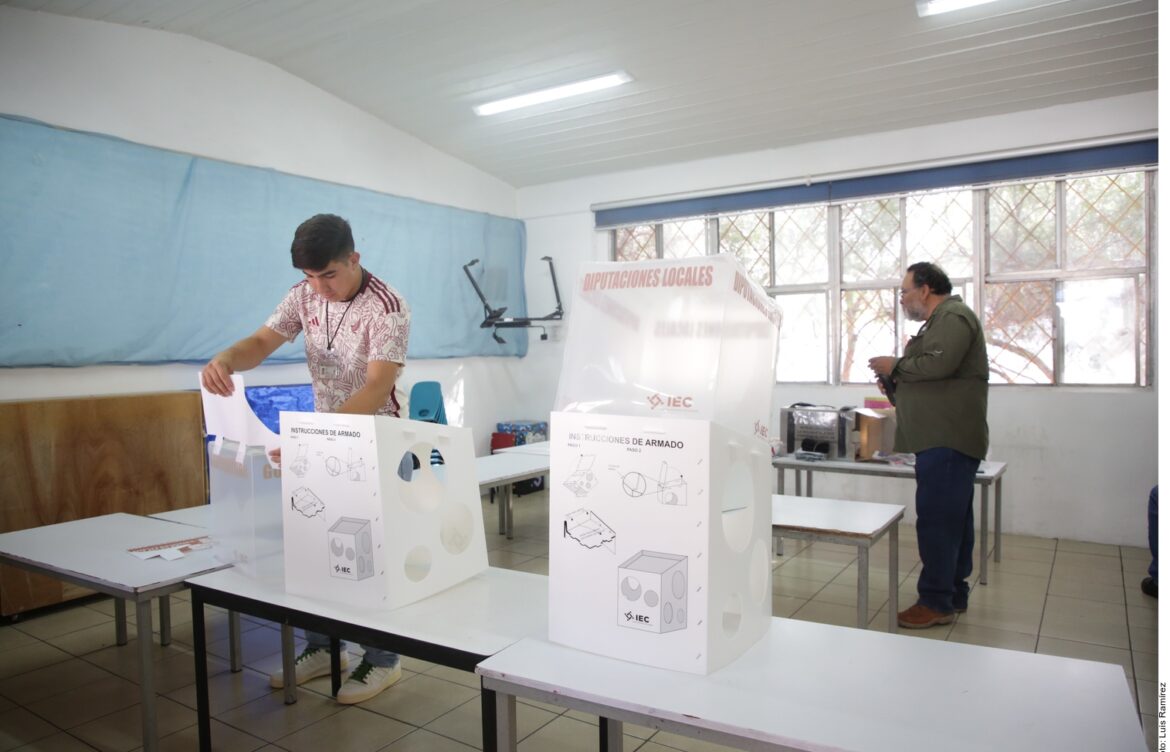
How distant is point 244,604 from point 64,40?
3.53 meters

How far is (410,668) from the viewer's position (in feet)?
9.31

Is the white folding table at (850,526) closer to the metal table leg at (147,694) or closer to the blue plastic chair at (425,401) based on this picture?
the metal table leg at (147,694)

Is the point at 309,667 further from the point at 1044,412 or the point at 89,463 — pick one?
the point at 1044,412

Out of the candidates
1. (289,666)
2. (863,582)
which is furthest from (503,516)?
(863,582)

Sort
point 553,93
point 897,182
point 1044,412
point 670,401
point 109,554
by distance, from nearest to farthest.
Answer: point 670,401 → point 109,554 → point 1044,412 → point 553,93 → point 897,182

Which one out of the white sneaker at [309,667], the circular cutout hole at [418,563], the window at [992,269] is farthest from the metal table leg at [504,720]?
the window at [992,269]

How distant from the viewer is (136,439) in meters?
3.89

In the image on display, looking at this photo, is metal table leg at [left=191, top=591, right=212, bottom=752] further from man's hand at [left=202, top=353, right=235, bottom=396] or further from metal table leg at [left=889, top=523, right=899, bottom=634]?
metal table leg at [left=889, top=523, right=899, bottom=634]

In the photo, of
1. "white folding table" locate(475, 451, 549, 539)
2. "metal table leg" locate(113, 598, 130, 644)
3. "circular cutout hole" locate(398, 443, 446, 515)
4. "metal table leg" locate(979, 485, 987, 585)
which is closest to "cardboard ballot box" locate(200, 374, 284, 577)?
"circular cutout hole" locate(398, 443, 446, 515)

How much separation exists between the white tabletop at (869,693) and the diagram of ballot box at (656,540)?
0.17 ft

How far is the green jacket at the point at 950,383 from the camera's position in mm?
3041

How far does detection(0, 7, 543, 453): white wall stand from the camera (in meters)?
3.69

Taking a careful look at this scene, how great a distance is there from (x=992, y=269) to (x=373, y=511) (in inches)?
187

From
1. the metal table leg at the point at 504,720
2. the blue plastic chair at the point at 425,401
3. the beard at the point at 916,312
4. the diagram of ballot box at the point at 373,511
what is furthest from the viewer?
the blue plastic chair at the point at 425,401
